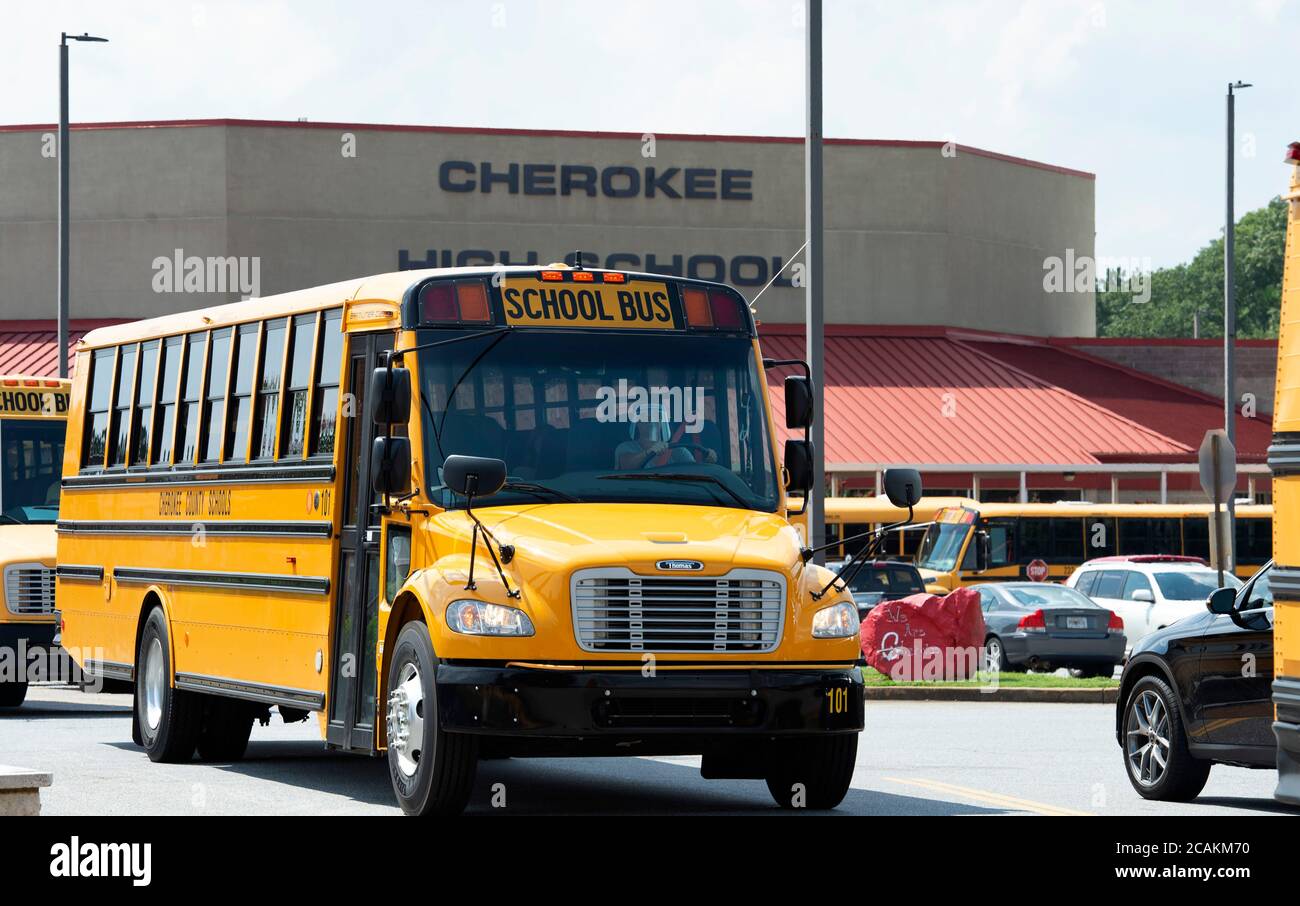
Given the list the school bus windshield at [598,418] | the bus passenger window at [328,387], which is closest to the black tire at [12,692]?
Answer: the bus passenger window at [328,387]

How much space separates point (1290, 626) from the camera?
400 inches

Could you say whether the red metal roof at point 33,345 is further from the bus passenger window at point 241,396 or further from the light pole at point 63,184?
the bus passenger window at point 241,396

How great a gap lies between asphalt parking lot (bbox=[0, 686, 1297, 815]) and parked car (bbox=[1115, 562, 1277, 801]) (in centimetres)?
24

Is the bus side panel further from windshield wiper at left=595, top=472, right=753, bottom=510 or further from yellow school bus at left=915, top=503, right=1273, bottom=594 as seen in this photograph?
yellow school bus at left=915, top=503, right=1273, bottom=594

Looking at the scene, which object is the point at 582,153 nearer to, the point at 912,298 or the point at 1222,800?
the point at 912,298

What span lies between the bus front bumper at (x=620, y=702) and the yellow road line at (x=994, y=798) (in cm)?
196

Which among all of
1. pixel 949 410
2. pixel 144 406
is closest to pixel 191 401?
pixel 144 406

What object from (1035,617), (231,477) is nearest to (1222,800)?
(231,477)

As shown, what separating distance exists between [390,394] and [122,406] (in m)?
6.16

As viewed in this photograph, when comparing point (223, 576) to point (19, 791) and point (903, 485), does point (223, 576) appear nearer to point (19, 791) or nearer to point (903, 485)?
point (903, 485)

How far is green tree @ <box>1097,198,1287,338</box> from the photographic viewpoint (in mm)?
115000

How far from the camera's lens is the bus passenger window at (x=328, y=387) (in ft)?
44.6

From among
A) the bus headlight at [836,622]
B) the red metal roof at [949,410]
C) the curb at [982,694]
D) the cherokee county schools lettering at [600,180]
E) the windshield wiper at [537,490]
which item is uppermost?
the cherokee county schools lettering at [600,180]

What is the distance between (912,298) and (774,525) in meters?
44.9
